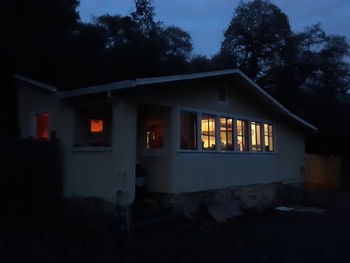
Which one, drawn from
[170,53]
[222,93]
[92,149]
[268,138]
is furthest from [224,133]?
[170,53]

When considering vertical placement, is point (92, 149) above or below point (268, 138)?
below

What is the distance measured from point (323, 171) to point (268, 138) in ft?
29.9

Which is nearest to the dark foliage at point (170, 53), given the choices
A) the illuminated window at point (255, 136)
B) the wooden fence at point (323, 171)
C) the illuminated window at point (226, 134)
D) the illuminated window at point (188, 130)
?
the wooden fence at point (323, 171)

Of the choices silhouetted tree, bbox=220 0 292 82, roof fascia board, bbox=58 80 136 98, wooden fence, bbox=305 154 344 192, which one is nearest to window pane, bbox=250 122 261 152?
roof fascia board, bbox=58 80 136 98

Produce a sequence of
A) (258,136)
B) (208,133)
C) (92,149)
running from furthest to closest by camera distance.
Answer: (258,136) < (208,133) < (92,149)

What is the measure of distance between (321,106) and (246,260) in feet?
61.0

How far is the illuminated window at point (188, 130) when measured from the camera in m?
10.0

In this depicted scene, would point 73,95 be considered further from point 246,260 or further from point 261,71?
point 261,71

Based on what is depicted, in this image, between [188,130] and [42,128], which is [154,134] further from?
[42,128]

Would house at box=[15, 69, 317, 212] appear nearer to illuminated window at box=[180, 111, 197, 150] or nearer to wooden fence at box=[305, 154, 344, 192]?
illuminated window at box=[180, 111, 197, 150]

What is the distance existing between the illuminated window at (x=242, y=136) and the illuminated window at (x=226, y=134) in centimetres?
43

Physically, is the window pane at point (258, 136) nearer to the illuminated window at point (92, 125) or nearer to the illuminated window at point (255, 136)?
the illuminated window at point (255, 136)

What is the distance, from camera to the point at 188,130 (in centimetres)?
1021

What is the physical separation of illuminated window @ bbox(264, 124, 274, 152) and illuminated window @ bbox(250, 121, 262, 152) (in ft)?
1.37
